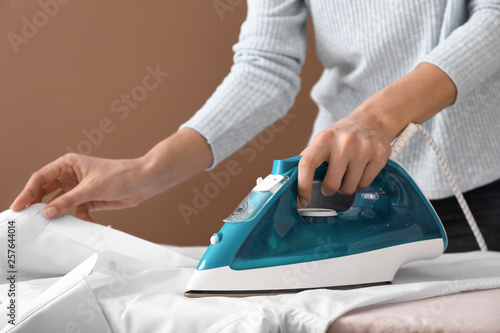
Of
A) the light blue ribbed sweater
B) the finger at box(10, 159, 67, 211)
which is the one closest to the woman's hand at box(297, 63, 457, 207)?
the light blue ribbed sweater

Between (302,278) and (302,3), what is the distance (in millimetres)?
879

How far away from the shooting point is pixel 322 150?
81cm

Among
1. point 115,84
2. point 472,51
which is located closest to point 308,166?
point 472,51

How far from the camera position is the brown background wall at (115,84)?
6.94 feet

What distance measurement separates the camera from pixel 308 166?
0.80 meters

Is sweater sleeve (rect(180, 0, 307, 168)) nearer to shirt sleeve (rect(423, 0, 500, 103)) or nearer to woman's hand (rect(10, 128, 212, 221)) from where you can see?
woman's hand (rect(10, 128, 212, 221))

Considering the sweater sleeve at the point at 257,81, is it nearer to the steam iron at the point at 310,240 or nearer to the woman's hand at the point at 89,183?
the woman's hand at the point at 89,183

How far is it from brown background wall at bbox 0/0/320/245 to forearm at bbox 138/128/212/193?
108 cm

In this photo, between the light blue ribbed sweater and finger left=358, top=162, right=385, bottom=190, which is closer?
finger left=358, top=162, right=385, bottom=190

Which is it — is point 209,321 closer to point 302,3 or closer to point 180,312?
point 180,312

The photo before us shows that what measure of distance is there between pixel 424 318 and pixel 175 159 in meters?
0.71

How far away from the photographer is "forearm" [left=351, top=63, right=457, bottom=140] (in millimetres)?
896

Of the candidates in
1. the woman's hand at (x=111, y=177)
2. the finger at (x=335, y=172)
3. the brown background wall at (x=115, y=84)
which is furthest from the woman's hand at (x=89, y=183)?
the brown background wall at (x=115, y=84)

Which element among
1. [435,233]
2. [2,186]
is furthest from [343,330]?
[2,186]
